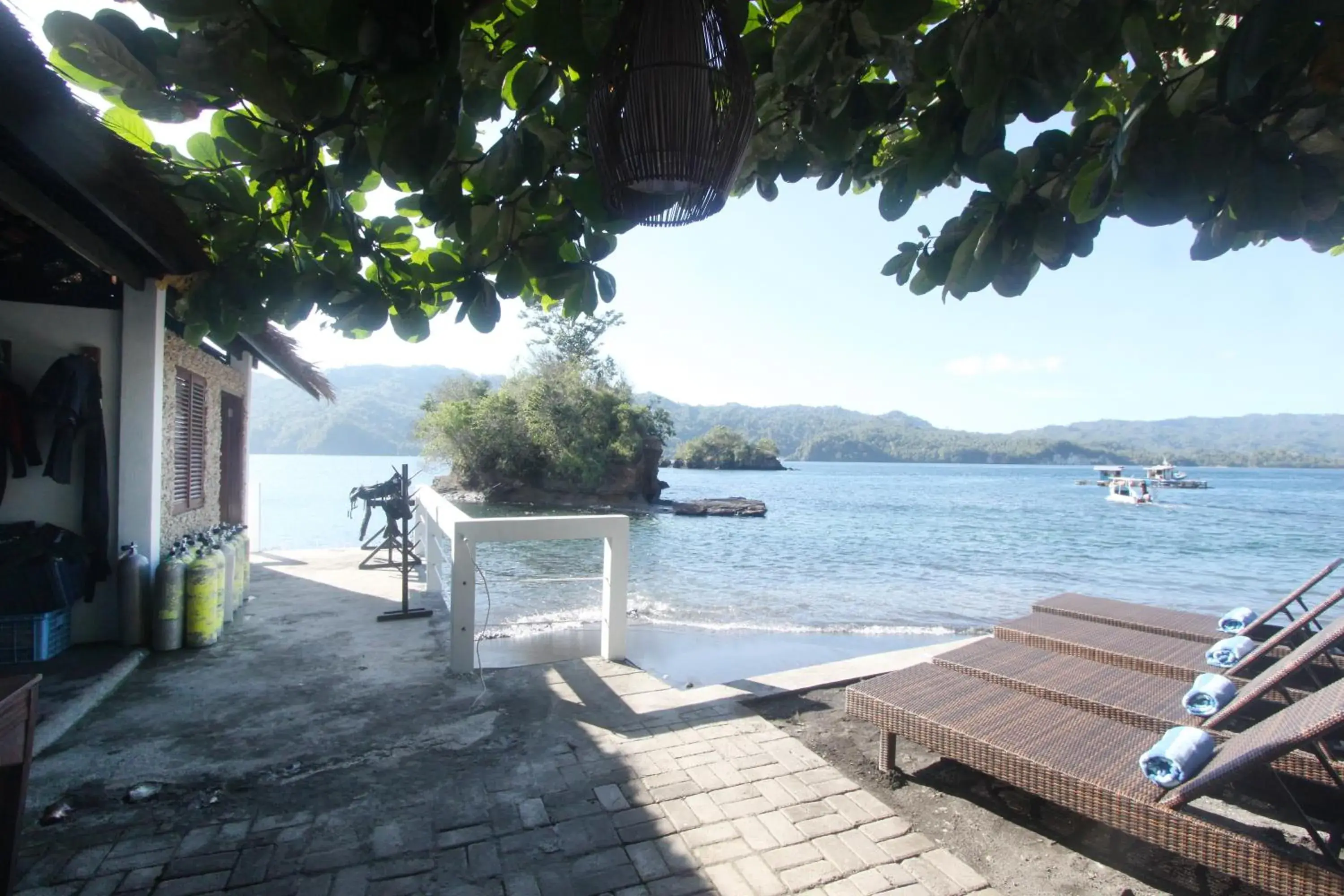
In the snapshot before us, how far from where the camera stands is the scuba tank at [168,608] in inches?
178

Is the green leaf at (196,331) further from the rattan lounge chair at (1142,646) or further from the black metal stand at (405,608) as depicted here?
the rattan lounge chair at (1142,646)

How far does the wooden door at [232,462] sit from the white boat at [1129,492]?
157 feet

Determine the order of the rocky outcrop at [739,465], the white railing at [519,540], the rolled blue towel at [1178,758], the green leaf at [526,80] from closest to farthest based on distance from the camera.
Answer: the green leaf at [526,80] → the rolled blue towel at [1178,758] → the white railing at [519,540] → the rocky outcrop at [739,465]

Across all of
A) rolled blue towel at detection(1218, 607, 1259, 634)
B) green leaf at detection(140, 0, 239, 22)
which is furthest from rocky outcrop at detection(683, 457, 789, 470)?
green leaf at detection(140, 0, 239, 22)

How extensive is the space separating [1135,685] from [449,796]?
324 centimetres

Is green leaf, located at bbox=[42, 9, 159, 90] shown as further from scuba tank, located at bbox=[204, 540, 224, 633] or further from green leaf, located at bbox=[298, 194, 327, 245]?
scuba tank, located at bbox=[204, 540, 224, 633]

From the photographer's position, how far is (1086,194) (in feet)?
4.00

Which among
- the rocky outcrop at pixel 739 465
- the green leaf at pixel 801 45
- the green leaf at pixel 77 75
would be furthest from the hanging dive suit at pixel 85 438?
the rocky outcrop at pixel 739 465

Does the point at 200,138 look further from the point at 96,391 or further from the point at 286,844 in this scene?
the point at 96,391

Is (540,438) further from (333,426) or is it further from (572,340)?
(333,426)

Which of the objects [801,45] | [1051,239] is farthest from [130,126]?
[1051,239]

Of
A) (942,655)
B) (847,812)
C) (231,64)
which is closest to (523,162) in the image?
(231,64)

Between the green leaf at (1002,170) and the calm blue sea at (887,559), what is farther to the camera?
the calm blue sea at (887,559)

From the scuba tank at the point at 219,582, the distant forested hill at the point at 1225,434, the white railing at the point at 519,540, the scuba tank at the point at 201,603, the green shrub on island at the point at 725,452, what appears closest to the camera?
the white railing at the point at 519,540
